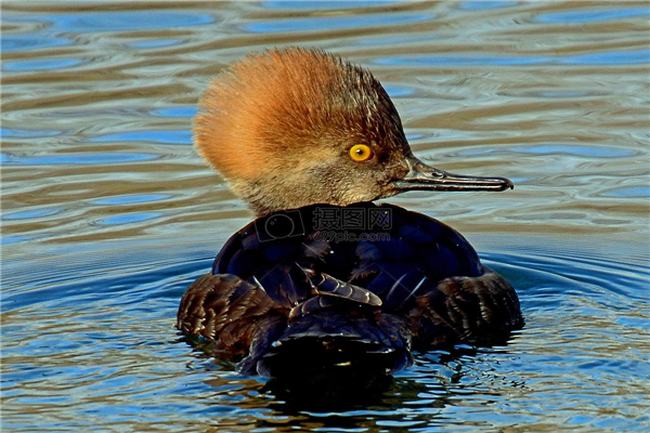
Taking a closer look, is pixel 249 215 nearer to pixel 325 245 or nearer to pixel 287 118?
pixel 287 118

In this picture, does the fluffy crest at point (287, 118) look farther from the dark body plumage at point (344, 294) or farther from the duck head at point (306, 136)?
the dark body plumage at point (344, 294)

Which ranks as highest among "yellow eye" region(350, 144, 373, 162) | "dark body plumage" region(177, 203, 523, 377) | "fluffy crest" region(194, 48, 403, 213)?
"fluffy crest" region(194, 48, 403, 213)

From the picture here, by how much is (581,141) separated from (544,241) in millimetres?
2093

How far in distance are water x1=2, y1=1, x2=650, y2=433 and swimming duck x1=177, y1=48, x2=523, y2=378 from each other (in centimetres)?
22

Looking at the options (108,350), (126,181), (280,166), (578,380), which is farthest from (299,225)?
(126,181)

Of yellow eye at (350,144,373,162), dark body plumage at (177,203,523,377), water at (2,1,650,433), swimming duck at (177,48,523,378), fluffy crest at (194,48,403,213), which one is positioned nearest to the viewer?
water at (2,1,650,433)

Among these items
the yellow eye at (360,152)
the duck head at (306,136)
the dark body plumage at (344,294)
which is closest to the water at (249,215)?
the dark body plumage at (344,294)

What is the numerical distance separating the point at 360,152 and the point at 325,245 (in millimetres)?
1104

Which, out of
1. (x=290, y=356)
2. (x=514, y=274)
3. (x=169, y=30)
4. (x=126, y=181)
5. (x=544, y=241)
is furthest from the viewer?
(x=169, y=30)

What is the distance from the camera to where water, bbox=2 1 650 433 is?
7.00 metres

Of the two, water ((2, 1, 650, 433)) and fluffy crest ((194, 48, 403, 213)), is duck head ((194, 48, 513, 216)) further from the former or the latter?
water ((2, 1, 650, 433))

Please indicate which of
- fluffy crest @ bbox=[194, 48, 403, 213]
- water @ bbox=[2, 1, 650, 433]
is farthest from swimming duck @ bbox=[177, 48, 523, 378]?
water @ bbox=[2, 1, 650, 433]

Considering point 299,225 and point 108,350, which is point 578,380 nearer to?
point 299,225

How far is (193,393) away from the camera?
283 inches
